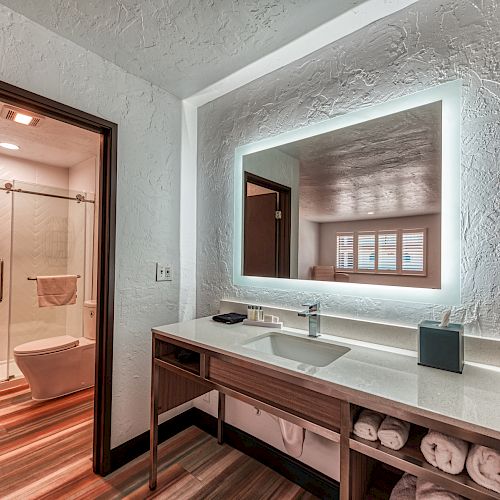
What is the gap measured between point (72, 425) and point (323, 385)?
2.07m

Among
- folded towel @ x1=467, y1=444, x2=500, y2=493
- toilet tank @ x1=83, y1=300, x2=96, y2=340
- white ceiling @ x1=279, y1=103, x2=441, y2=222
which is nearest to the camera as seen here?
folded towel @ x1=467, y1=444, x2=500, y2=493

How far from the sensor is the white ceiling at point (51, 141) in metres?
2.49

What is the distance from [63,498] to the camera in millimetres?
1508

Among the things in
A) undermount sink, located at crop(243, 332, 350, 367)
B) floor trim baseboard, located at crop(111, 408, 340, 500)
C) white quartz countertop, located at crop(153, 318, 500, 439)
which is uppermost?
white quartz countertop, located at crop(153, 318, 500, 439)

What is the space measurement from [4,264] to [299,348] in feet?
10.1

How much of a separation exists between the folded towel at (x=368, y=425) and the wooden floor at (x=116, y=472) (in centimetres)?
90

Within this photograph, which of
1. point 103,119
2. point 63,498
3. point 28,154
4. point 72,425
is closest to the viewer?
point 63,498

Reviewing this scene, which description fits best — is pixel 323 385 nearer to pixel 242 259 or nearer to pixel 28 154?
pixel 242 259

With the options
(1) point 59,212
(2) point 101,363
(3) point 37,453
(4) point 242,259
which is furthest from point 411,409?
(1) point 59,212

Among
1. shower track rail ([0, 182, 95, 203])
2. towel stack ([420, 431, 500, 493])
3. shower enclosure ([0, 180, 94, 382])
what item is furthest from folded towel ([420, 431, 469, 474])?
shower track rail ([0, 182, 95, 203])

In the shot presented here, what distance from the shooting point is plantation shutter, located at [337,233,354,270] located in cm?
150

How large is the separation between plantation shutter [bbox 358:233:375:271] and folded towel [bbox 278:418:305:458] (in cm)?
85

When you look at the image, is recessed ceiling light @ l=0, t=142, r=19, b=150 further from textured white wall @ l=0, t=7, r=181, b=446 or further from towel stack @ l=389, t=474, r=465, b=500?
towel stack @ l=389, t=474, r=465, b=500

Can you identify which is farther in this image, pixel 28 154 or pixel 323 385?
pixel 28 154
